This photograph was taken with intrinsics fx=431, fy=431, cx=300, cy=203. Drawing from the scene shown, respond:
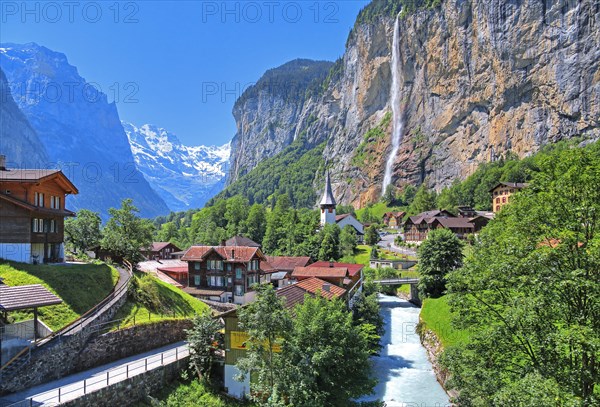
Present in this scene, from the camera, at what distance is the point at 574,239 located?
14.4 m

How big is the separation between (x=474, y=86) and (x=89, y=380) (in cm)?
14599

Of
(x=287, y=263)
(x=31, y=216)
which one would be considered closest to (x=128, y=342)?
(x=31, y=216)

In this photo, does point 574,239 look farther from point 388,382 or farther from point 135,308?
point 135,308

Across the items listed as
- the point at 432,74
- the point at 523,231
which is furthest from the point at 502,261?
the point at 432,74

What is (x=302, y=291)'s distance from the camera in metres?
33.8

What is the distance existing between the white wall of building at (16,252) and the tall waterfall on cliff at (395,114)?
15213cm

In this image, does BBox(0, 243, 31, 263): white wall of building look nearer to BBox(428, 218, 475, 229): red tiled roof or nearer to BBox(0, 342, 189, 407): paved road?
BBox(0, 342, 189, 407): paved road

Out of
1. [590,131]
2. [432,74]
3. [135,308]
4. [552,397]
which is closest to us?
[552,397]

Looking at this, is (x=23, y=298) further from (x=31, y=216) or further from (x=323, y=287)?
(x=323, y=287)

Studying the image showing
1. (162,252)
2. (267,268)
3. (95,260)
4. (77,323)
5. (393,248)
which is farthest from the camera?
(393,248)

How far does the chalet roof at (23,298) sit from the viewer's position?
1962cm

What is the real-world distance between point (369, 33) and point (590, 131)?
113368mm

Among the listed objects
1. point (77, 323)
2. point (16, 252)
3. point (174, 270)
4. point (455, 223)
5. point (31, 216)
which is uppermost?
point (455, 223)

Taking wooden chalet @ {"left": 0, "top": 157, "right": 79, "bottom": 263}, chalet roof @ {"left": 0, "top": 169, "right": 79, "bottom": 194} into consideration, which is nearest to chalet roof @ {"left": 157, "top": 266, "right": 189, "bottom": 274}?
wooden chalet @ {"left": 0, "top": 157, "right": 79, "bottom": 263}
